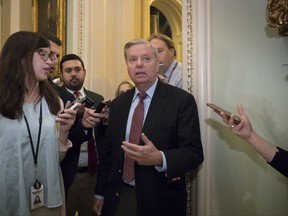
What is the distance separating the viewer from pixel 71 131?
6.75ft

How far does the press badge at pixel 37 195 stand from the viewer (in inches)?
67.6

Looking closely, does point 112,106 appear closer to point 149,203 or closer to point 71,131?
point 71,131

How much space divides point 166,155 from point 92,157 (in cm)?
119

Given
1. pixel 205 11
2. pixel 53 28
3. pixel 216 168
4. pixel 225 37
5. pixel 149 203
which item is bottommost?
pixel 149 203

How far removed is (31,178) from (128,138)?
1.97ft

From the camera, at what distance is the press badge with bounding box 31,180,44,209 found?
1.72 meters

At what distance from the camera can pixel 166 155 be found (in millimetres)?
1678

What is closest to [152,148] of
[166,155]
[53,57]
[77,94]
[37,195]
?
[166,155]

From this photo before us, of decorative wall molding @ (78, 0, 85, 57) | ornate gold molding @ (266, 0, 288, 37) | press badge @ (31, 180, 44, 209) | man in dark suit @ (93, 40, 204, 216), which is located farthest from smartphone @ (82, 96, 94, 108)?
decorative wall molding @ (78, 0, 85, 57)

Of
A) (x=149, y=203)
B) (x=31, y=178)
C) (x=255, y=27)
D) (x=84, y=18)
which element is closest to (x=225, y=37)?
(x=255, y=27)

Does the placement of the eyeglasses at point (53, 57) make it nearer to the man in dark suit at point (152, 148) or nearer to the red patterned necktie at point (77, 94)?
the red patterned necktie at point (77, 94)

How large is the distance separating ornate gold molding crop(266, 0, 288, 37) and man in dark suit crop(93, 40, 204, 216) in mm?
635

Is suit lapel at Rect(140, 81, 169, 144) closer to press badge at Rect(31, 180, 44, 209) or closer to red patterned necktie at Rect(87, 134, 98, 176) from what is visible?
press badge at Rect(31, 180, 44, 209)

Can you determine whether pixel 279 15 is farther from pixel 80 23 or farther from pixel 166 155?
pixel 80 23
